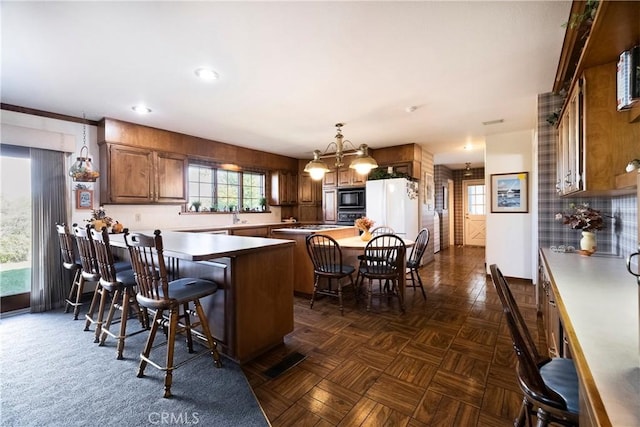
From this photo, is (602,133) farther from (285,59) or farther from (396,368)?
(285,59)

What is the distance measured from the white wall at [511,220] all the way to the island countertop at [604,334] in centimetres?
275

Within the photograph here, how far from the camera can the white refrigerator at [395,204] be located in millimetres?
4926

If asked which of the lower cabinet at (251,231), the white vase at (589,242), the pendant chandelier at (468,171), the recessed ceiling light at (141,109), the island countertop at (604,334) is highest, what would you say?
the recessed ceiling light at (141,109)

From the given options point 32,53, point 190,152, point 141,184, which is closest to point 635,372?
point 32,53

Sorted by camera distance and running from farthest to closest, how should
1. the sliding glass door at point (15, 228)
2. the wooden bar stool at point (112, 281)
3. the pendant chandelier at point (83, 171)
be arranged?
the pendant chandelier at point (83, 171) → the sliding glass door at point (15, 228) → the wooden bar stool at point (112, 281)

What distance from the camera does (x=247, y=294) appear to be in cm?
213

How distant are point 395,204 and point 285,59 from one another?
10.8 ft

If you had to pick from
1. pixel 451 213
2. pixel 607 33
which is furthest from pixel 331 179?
pixel 607 33

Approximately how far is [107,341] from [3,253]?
6.95 ft

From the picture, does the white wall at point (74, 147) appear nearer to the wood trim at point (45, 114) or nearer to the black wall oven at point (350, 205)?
the wood trim at point (45, 114)

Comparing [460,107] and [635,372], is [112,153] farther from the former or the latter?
[635,372]

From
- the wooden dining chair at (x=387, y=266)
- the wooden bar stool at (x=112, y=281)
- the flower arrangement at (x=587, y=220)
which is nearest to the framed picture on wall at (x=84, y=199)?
the wooden bar stool at (x=112, y=281)

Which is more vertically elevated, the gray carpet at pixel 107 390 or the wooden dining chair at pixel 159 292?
the wooden dining chair at pixel 159 292

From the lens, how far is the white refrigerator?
4.93m
